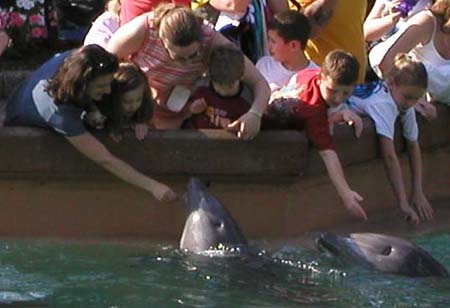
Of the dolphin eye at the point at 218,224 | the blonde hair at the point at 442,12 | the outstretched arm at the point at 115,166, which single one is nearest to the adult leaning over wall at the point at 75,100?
the outstretched arm at the point at 115,166

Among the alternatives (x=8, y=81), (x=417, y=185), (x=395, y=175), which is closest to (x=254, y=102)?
(x=395, y=175)

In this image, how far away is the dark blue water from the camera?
7.88 m

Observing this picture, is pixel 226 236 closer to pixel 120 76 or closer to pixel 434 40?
pixel 120 76

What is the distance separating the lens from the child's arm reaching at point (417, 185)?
380 inches

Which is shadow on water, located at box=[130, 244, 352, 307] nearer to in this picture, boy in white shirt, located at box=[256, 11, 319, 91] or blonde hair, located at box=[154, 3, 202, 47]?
blonde hair, located at box=[154, 3, 202, 47]

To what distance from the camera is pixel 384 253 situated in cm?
841

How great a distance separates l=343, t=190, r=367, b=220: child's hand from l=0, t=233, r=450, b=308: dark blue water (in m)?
0.33

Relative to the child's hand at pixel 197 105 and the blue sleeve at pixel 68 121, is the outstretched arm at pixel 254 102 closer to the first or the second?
the child's hand at pixel 197 105

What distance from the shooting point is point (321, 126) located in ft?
29.8

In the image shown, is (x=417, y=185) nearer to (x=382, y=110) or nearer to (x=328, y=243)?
(x=382, y=110)

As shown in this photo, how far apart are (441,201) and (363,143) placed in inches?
39.0

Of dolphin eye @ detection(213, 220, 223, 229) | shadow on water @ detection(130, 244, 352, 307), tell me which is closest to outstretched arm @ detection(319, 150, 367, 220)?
shadow on water @ detection(130, 244, 352, 307)

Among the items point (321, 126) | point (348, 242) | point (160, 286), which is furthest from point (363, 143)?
point (160, 286)

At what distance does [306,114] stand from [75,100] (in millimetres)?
1354
